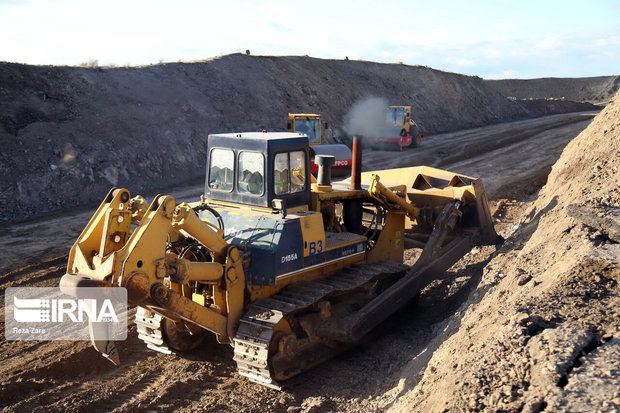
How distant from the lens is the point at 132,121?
79.4 feet

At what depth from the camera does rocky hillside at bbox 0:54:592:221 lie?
19.6m

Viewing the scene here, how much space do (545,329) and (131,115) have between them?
73.1 feet

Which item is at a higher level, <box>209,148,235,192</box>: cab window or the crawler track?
<box>209,148,235,192</box>: cab window

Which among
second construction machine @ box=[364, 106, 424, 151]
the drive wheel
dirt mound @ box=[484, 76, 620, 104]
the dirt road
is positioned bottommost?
the dirt road

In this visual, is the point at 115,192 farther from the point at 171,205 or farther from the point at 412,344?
the point at 412,344

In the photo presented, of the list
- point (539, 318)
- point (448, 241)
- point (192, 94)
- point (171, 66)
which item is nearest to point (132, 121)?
point (192, 94)

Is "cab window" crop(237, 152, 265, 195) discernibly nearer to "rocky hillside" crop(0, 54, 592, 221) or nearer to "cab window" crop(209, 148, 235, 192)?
"cab window" crop(209, 148, 235, 192)

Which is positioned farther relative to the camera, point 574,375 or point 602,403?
point 574,375

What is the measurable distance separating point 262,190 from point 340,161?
1477 centimetres

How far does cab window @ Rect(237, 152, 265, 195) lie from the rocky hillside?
1246 centimetres

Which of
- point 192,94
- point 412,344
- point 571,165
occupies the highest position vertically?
point 192,94

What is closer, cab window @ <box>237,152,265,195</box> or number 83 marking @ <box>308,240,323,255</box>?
cab window @ <box>237,152,265,195</box>

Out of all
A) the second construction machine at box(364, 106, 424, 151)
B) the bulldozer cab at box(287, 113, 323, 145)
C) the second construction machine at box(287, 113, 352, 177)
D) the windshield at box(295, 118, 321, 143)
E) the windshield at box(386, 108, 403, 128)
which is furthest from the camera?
the windshield at box(386, 108, 403, 128)

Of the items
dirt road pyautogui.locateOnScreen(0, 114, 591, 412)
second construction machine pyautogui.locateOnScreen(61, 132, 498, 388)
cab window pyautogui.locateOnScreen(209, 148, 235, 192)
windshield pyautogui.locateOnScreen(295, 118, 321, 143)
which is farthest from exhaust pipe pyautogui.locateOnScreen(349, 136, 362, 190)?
windshield pyautogui.locateOnScreen(295, 118, 321, 143)
